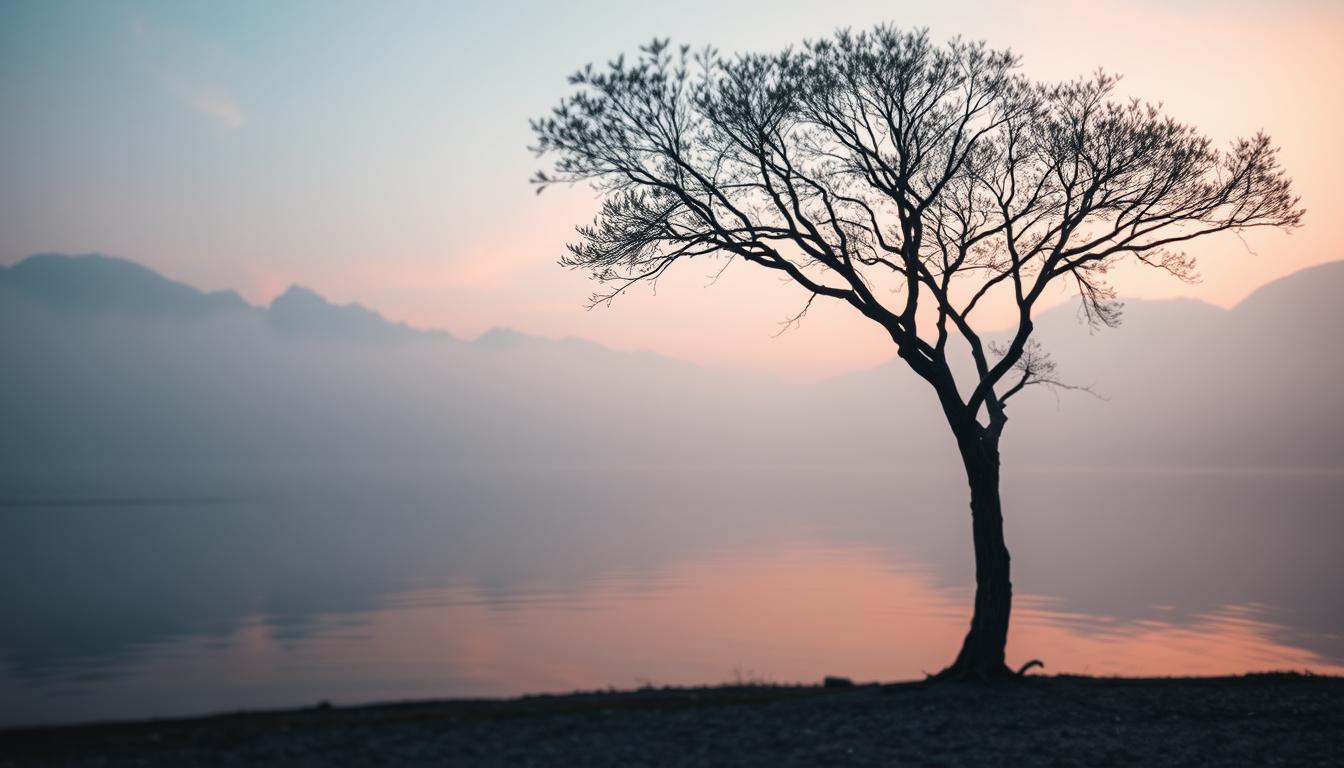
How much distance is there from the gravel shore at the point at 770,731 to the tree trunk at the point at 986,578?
0.65 metres

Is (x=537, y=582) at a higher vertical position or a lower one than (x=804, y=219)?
lower

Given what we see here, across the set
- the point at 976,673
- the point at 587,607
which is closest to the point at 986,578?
the point at 976,673

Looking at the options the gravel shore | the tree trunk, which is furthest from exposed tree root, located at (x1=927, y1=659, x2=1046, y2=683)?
the gravel shore

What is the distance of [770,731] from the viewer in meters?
13.7

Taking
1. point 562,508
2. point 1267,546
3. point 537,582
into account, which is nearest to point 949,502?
point 562,508

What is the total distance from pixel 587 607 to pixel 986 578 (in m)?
29.8

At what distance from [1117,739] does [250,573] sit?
55.7 metres

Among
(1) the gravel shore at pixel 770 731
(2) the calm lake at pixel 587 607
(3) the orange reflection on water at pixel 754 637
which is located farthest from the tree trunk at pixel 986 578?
(2) the calm lake at pixel 587 607

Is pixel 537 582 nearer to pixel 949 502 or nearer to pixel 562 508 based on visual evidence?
pixel 562 508

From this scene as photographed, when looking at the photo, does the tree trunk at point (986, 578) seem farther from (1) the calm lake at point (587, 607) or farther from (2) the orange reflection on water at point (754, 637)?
(1) the calm lake at point (587, 607)

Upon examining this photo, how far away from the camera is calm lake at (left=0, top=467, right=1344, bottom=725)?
3077 centimetres

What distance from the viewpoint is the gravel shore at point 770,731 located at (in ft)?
39.5

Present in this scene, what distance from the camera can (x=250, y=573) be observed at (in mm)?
60219

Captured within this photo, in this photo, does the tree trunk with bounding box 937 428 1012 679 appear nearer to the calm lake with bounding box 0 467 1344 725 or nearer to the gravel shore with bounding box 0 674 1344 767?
the gravel shore with bounding box 0 674 1344 767
